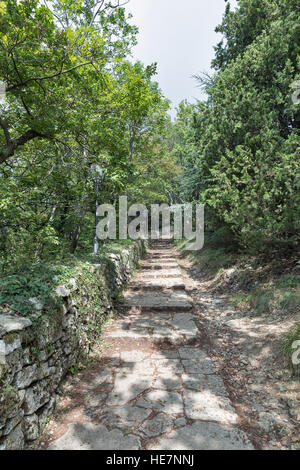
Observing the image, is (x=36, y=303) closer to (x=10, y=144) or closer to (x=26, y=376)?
(x=26, y=376)

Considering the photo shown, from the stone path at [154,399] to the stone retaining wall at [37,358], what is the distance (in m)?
0.30

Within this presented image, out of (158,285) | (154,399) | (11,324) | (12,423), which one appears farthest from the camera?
(158,285)

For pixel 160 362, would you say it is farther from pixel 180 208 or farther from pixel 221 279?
pixel 180 208

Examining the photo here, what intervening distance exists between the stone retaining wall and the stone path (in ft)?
0.99

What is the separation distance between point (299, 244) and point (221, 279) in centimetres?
229

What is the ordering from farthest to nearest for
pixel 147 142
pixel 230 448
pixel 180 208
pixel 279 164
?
pixel 147 142 → pixel 180 208 → pixel 279 164 → pixel 230 448

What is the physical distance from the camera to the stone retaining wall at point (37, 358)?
5.60 ft

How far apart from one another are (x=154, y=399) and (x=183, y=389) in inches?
14.2

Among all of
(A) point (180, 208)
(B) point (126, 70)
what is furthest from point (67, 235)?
(B) point (126, 70)

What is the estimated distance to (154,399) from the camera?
2.42 metres

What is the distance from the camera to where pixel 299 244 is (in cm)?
454

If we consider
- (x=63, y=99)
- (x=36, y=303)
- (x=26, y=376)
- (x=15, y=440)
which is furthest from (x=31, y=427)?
(x=63, y=99)

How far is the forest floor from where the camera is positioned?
1.97 m

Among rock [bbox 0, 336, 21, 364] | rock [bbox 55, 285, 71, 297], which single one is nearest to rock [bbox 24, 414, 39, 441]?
rock [bbox 0, 336, 21, 364]
